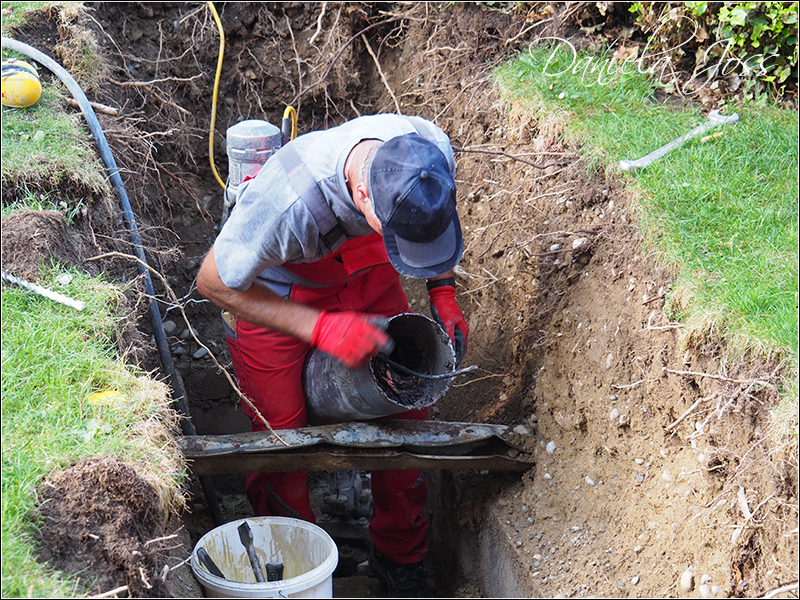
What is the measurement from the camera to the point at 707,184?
2.88 metres

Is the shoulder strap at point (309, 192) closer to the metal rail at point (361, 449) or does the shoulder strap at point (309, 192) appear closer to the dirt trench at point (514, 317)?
the metal rail at point (361, 449)

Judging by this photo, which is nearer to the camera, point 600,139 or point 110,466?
point 110,466

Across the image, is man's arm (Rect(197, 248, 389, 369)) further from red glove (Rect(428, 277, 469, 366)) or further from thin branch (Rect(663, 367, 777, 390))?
thin branch (Rect(663, 367, 777, 390))

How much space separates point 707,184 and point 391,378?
5.14 ft

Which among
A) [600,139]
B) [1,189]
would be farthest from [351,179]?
[1,189]

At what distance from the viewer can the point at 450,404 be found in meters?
3.71

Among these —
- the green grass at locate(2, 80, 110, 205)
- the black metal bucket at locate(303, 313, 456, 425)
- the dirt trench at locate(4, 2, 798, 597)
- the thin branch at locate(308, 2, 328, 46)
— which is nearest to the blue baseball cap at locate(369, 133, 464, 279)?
the black metal bucket at locate(303, 313, 456, 425)

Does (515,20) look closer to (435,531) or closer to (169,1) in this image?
(169,1)

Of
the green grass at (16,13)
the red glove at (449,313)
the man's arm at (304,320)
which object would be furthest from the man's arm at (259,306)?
the green grass at (16,13)

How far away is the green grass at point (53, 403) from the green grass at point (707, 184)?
2002 mm

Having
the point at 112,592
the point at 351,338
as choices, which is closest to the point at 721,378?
the point at 351,338

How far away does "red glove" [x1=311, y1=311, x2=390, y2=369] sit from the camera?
2.41m

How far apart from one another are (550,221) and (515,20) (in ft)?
5.69

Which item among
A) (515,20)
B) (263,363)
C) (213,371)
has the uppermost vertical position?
(515,20)
